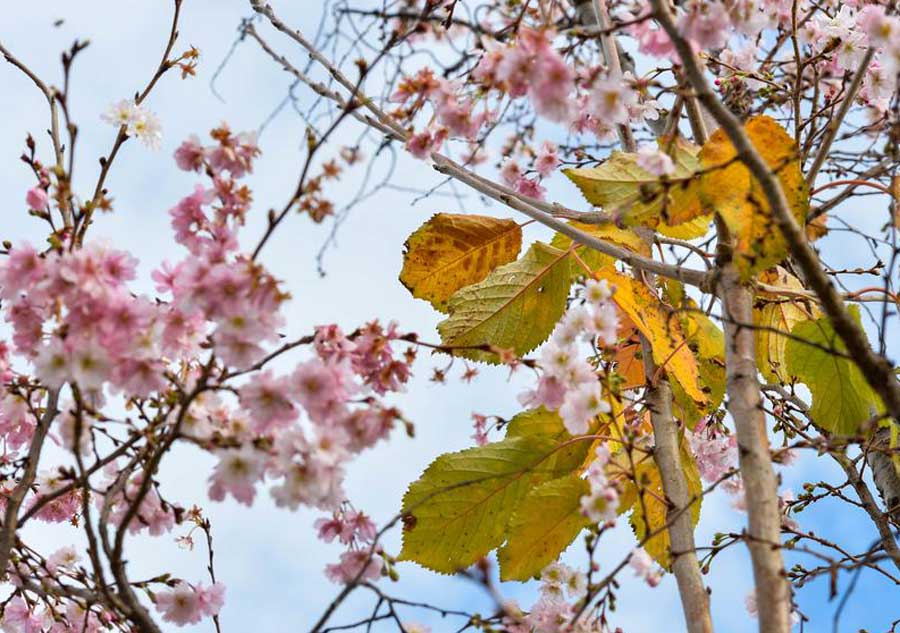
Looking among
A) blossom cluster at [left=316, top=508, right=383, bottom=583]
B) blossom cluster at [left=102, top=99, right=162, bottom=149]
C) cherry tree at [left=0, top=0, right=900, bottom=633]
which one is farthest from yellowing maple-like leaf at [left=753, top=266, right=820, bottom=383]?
blossom cluster at [left=102, top=99, right=162, bottom=149]

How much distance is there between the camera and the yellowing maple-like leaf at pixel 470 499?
6.97 feet

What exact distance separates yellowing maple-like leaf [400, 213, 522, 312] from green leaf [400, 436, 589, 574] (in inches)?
19.1

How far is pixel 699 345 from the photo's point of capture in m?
2.44

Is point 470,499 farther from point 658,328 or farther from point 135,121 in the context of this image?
point 135,121

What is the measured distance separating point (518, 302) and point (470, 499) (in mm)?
491

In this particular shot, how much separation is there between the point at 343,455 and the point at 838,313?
837 millimetres

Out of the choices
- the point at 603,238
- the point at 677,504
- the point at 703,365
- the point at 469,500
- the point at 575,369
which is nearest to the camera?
the point at 575,369

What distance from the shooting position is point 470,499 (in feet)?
7.04

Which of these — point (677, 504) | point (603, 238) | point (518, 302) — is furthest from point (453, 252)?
point (677, 504)

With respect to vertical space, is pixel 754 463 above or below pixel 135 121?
below

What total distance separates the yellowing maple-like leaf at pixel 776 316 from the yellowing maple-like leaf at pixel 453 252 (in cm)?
65

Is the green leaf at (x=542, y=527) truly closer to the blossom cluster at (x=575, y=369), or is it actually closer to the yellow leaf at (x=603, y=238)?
the blossom cluster at (x=575, y=369)

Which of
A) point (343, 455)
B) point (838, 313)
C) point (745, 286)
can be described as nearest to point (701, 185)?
point (745, 286)

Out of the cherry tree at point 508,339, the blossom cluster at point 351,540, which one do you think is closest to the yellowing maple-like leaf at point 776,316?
the cherry tree at point 508,339
